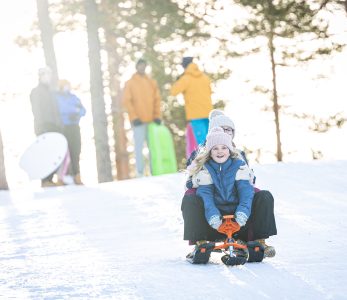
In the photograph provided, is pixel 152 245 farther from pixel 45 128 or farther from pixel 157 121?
pixel 157 121

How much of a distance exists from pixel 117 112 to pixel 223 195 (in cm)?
1773

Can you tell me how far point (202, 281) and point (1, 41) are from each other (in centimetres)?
1948

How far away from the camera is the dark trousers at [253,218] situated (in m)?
5.17

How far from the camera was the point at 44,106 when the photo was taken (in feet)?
38.5

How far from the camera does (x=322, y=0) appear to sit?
58.7ft

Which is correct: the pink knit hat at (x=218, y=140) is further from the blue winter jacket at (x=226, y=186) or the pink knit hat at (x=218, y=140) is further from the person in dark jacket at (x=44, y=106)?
the person in dark jacket at (x=44, y=106)

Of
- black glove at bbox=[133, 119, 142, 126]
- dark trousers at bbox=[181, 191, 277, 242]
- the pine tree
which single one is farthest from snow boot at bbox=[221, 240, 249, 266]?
the pine tree

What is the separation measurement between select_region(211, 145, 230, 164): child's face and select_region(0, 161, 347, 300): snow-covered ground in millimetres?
693

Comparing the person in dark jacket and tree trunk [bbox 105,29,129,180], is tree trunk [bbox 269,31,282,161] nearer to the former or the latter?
tree trunk [bbox 105,29,129,180]

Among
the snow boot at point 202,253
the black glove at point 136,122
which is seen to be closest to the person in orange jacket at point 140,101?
the black glove at point 136,122

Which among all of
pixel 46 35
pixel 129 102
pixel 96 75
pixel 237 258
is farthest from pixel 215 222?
pixel 46 35

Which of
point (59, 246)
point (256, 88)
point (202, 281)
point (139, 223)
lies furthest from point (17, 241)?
point (256, 88)

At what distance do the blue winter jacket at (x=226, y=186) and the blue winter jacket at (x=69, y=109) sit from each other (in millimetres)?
7120

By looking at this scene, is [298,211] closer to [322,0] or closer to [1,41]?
[322,0]
